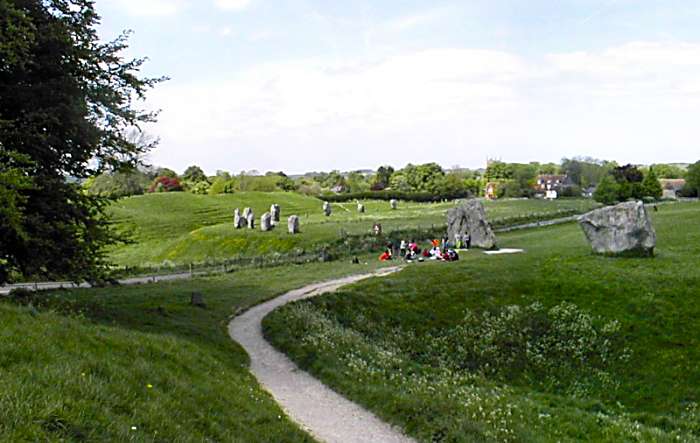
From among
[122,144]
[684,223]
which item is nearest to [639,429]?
[122,144]

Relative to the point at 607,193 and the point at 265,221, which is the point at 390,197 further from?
the point at 265,221

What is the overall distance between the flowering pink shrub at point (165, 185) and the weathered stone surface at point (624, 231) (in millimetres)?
117629

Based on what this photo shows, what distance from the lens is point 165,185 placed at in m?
145

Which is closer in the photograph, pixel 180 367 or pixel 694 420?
pixel 180 367

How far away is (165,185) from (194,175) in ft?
66.9

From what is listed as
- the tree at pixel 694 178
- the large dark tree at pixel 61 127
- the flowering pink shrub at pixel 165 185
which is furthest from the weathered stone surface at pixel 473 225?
the flowering pink shrub at pixel 165 185

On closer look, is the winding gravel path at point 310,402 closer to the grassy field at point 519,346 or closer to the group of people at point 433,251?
the grassy field at point 519,346

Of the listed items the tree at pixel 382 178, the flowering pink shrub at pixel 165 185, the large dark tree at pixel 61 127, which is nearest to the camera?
the large dark tree at pixel 61 127

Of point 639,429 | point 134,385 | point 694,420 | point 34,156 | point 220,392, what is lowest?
point 694,420

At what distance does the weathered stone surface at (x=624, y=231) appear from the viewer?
1507 inches

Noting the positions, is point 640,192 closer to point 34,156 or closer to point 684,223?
point 684,223

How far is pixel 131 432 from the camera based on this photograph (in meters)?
8.91

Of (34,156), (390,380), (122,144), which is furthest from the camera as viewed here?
(122,144)

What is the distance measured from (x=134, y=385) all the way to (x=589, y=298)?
954 inches
